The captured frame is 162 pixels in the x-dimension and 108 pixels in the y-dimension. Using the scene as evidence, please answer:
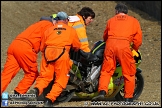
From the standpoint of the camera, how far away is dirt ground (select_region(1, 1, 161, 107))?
640 inches

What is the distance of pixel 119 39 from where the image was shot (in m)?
10.1

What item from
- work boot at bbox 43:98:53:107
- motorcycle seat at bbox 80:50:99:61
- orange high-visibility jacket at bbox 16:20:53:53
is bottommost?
work boot at bbox 43:98:53:107

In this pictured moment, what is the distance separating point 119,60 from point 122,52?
0.17m

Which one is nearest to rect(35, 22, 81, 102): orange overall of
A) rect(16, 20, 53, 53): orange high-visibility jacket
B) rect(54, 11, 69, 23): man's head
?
rect(54, 11, 69, 23): man's head

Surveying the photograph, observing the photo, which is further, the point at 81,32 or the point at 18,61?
the point at 81,32

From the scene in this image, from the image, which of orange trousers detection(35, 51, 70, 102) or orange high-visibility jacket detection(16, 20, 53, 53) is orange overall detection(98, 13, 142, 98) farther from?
orange high-visibility jacket detection(16, 20, 53, 53)

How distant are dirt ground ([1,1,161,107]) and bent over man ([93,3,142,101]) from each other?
2903 mm

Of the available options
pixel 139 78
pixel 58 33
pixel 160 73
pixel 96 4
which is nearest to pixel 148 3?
pixel 96 4

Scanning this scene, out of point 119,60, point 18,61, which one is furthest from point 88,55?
point 18,61

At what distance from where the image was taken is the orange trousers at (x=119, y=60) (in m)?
9.98

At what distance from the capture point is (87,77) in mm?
10289

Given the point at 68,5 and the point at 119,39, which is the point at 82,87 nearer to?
the point at 119,39

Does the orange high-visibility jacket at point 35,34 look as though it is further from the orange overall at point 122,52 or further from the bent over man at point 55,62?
the orange overall at point 122,52

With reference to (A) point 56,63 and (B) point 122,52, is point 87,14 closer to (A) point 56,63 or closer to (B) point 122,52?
(B) point 122,52
